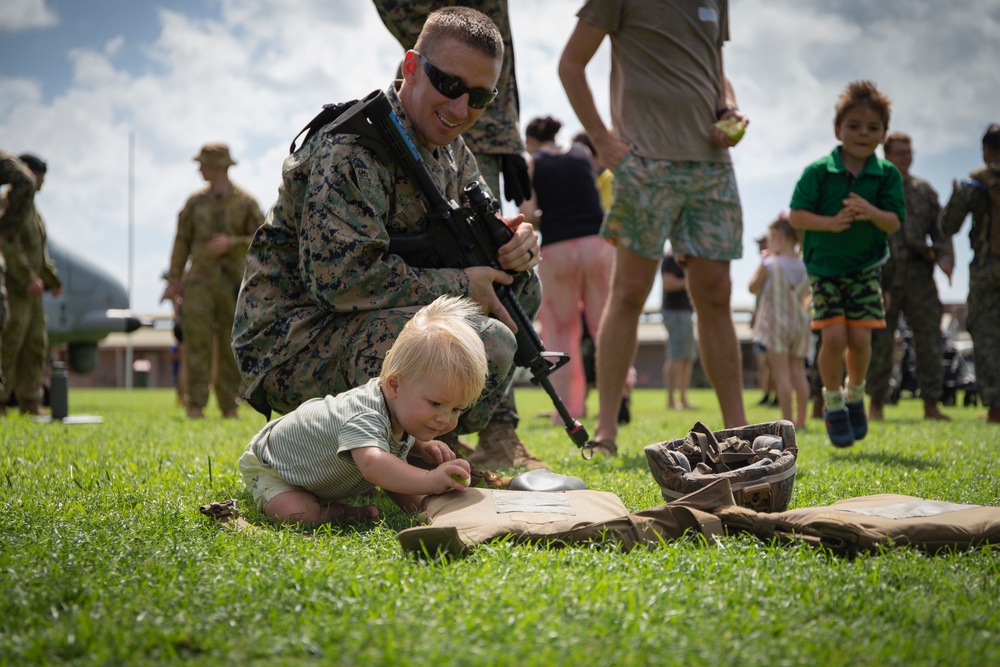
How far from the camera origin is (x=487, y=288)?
354 centimetres

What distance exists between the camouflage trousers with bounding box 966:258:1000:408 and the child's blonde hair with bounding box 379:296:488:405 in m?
7.07

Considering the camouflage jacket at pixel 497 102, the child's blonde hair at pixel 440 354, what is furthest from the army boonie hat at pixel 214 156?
the child's blonde hair at pixel 440 354

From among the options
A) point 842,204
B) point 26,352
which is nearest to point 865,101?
point 842,204

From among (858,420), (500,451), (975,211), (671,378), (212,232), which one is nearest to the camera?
(500,451)

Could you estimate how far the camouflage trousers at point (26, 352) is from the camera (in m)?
8.77

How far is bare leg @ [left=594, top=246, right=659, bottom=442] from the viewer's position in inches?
197

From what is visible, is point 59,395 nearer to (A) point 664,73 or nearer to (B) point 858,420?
(A) point 664,73

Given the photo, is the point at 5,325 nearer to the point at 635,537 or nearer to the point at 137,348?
the point at 635,537

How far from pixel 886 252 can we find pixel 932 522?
3.65 m

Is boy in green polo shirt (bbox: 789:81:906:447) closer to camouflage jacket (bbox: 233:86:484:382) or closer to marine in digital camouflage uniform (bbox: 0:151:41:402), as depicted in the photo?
camouflage jacket (bbox: 233:86:484:382)

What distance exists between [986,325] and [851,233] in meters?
3.74

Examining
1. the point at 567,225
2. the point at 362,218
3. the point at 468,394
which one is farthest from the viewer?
the point at 567,225

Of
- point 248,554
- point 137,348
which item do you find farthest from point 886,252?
point 137,348

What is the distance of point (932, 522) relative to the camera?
2.41 m
